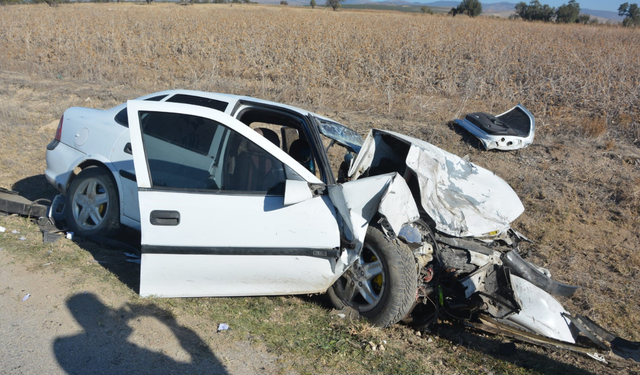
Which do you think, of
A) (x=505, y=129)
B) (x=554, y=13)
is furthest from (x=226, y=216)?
(x=554, y=13)

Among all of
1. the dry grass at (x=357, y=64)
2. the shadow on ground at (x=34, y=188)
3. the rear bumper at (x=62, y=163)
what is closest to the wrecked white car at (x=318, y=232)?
the rear bumper at (x=62, y=163)

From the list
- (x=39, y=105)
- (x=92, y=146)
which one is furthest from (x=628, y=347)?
(x=39, y=105)

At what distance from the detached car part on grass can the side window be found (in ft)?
19.0

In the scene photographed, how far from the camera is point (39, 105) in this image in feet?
35.8

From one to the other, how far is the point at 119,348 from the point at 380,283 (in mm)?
2010

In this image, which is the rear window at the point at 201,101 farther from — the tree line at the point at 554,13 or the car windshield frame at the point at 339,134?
the tree line at the point at 554,13

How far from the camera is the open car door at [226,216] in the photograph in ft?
11.5

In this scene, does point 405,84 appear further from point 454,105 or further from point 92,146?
point 92,146

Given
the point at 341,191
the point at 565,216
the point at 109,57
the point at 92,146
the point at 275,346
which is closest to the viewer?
the point at 275,346

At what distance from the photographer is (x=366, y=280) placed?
3846mm

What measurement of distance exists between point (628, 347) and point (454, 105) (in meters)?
8.04

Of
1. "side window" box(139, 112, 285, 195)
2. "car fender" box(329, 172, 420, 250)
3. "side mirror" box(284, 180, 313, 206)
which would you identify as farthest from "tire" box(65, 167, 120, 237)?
"car fender" box(329, 172, 420, 250)

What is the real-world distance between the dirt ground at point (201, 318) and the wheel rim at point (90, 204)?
70 cm

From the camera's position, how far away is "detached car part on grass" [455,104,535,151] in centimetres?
823
